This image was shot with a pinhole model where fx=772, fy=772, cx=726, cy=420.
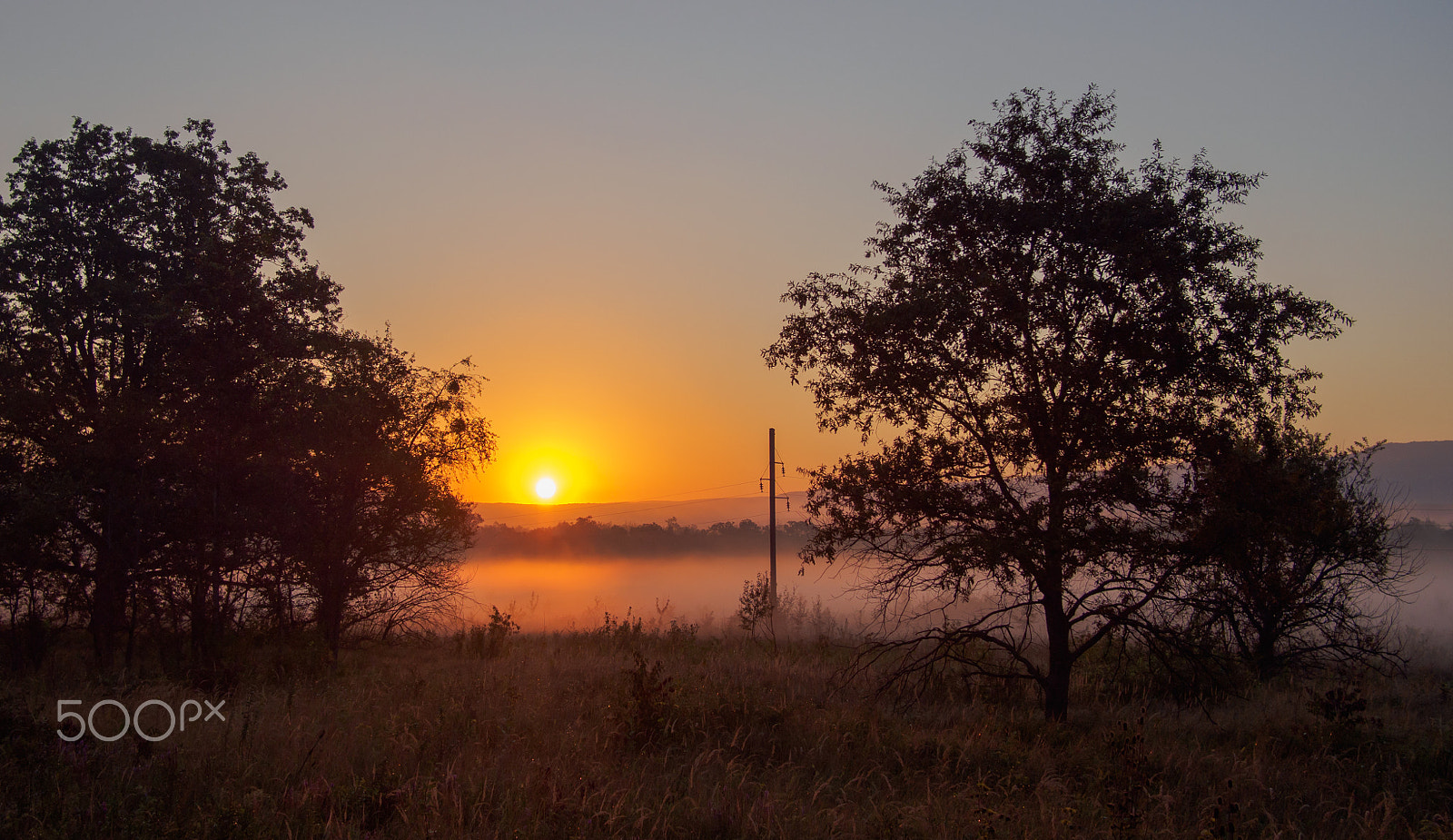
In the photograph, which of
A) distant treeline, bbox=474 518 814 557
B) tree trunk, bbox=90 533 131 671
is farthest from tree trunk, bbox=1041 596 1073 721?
distant treeline, bbox=474 518 814 557

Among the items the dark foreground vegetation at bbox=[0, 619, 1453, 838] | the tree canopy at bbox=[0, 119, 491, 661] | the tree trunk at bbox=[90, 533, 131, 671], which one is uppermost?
the tree canopy at bbox=[0, 119, 491, 661]

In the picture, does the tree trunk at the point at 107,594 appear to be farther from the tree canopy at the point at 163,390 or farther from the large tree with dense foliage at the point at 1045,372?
the large tree with dense foliage at the point at 1045,372

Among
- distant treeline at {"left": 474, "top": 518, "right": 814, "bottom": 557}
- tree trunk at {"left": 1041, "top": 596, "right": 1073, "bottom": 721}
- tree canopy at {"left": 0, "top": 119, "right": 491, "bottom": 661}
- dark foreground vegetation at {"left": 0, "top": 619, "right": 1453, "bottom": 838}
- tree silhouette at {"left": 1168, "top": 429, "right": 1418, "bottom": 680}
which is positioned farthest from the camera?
distant treeline at {"left": 474, "top": 518, "right": 814, "bottom": 557}

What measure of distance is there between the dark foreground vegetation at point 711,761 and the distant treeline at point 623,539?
271 ft

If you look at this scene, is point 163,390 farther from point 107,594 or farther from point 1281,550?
point 1281,550

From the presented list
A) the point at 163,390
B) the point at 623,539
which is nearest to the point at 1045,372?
the point at 163,390

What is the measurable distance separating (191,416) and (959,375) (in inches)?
595

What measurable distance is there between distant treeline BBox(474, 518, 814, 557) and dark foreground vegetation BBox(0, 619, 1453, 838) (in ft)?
271

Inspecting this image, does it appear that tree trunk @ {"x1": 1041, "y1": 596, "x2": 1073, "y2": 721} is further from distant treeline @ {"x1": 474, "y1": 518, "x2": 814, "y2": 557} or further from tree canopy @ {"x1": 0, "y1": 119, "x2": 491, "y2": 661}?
distant treeline @ {"x1": 474, "y1": 518, "x2": 814, "y2": 557}

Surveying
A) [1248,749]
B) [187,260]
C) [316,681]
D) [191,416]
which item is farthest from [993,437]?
[187,260]

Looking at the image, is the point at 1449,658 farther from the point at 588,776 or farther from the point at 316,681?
the point at 316,681

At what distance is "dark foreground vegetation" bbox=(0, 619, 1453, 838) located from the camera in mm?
6320

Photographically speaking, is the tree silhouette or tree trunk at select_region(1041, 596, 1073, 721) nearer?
the tree silhouette

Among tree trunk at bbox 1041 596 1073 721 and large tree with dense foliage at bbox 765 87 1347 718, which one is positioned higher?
large tree with dense foliage at bbox 765 87 1347 718
